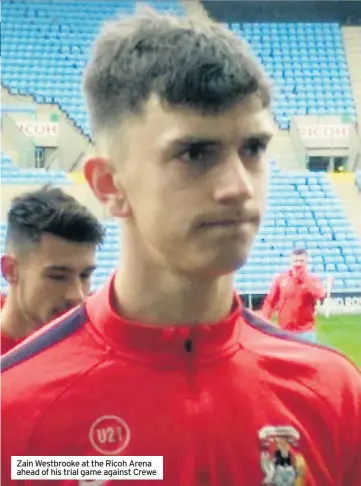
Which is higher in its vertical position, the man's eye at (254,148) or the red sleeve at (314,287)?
the red sleeve at (314,287)

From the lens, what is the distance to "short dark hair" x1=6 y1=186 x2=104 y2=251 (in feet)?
2.83

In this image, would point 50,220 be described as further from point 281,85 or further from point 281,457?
point 281,85

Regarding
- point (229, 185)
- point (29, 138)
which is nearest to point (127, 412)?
point (229, 185)

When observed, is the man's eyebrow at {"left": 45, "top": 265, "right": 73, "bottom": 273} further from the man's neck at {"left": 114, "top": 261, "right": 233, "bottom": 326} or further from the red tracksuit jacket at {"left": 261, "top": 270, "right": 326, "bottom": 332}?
the red tracksuit jacket at {"left": 261, "top": 270, "right": 326, "bottom": 332}

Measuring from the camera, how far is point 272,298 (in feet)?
7.83

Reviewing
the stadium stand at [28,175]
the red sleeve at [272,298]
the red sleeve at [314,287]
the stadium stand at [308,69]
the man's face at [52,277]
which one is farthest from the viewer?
the stadium stand at [308,69]

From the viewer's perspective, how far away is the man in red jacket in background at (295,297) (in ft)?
7.78

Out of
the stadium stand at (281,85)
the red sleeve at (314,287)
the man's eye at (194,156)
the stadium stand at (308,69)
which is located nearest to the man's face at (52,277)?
the man's eye at (194,156)

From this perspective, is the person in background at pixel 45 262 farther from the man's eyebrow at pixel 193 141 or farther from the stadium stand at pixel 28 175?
the stadium stand at pixel 28 175

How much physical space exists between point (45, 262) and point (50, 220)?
0.15 feet

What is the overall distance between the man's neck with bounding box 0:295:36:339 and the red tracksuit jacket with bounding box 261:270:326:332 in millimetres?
1516

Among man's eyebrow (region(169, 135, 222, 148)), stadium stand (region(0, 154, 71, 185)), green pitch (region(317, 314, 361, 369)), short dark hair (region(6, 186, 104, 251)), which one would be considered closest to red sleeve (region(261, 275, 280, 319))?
green pitch (region(317, 314, 361, 369))

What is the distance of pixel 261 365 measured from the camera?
1.78 feet

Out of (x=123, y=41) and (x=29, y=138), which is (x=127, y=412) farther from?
(x=29, y=138)
